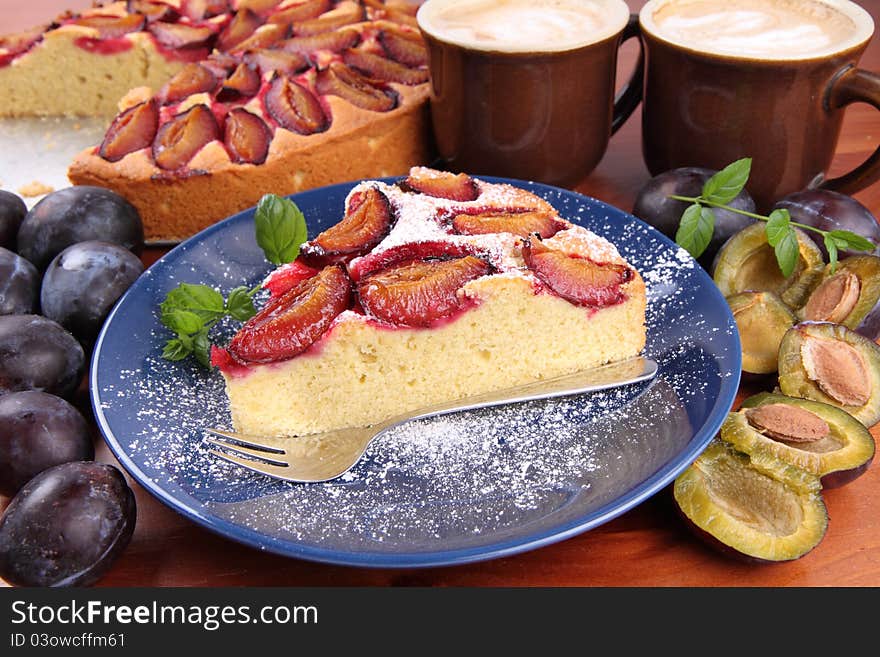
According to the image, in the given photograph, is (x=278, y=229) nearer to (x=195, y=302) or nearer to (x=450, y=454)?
(x=195, y=302)

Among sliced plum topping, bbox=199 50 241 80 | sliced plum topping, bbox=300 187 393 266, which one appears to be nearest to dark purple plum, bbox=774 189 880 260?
sliced plum topping, bbox=300 187 393 266

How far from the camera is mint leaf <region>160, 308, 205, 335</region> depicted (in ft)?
4.72

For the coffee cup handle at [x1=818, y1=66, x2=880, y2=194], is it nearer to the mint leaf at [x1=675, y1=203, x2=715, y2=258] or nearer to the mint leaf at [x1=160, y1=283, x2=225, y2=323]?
the mint leaf at [x1=675, y1=203, x2=715, y2=258]

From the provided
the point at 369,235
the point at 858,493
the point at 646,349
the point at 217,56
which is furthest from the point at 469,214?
the point at 217,56

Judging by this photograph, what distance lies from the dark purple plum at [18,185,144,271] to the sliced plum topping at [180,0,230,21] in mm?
968

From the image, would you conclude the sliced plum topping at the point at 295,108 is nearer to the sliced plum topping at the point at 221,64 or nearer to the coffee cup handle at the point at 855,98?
the sliced plum topping at the point at 221,64

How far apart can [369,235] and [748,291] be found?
0.67 meters

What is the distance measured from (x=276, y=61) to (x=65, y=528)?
1.41 m

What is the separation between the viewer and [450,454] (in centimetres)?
130

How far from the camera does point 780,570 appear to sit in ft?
3.92

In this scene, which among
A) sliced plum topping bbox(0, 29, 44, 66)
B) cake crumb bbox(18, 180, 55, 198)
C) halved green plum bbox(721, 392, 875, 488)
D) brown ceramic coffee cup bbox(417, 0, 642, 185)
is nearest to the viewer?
halved green plum bbox(721, 392, 875, 488)

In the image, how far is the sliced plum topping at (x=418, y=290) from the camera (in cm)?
139

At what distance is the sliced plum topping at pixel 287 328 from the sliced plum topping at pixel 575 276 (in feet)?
1.09

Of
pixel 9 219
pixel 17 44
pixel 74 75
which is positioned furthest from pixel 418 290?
pixel 17 44
